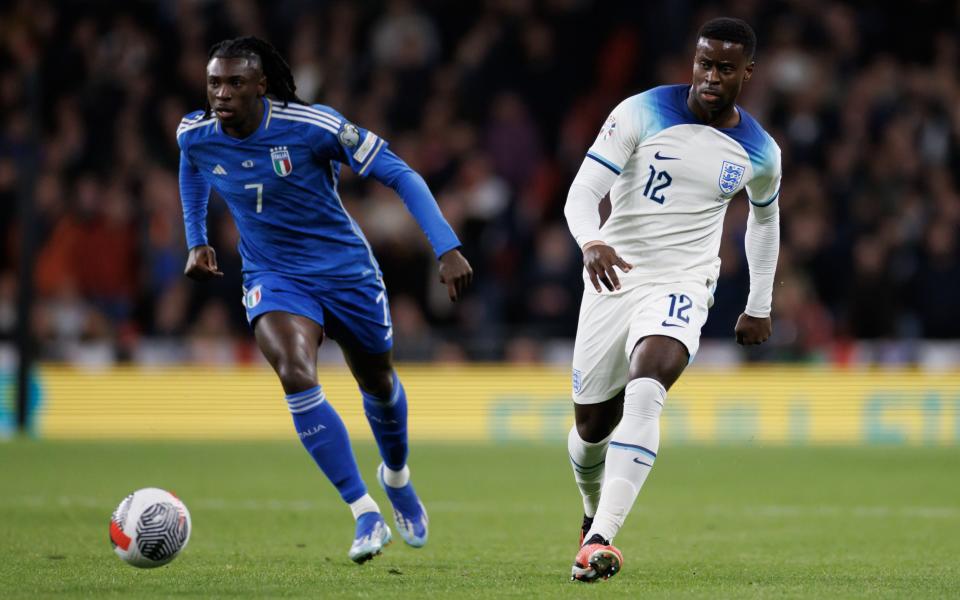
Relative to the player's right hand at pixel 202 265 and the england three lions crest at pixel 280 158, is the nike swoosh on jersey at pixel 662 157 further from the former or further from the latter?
the player's right hand at pixel 202 265

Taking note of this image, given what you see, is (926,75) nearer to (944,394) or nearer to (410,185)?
(944,394)

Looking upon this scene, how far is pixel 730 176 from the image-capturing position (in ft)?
21.7

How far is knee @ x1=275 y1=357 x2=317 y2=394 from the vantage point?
6.57 m

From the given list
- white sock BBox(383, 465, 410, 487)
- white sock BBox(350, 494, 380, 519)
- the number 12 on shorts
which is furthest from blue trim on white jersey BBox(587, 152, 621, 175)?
white sock BBox(383, 465, 410, 487)

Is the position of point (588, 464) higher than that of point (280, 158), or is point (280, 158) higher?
point (280, 158)

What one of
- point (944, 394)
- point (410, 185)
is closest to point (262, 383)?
point (944, 394)

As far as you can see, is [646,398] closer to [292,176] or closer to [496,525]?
[292,176]

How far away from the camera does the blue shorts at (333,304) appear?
6.86 m

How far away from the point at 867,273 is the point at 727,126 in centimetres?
946

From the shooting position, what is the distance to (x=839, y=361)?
15656mm

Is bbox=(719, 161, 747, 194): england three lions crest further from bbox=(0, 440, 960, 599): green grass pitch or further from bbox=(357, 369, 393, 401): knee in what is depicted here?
bbox=(357, 369, 393, 401): knee

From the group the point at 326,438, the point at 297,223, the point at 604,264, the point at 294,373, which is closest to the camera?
the point at 604,264

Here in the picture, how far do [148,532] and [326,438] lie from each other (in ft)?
3.18

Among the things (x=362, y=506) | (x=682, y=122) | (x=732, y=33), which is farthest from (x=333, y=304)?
(x=732, y=33)
